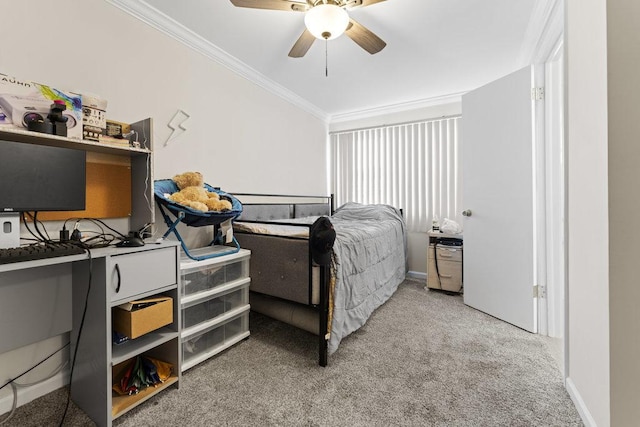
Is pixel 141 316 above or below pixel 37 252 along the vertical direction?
below

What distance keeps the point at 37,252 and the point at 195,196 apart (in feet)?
2.69

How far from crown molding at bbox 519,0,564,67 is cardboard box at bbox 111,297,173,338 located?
2979 mm

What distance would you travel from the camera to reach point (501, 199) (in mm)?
2311

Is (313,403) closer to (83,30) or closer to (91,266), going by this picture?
(91,266)

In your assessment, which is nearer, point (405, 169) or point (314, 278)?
point (314, 278)

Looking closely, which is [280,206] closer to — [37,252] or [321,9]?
[321,9]

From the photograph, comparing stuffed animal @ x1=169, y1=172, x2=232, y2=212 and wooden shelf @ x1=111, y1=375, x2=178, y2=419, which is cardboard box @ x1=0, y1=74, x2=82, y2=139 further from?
wooden shelf @ x1=111, y1=375, x2=178, y2=419

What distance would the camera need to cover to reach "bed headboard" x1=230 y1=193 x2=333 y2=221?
8.68ft

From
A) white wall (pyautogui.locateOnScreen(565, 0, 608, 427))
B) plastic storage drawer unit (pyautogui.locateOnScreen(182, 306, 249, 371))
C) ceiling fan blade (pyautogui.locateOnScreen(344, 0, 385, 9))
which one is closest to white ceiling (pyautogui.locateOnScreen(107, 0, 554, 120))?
ceiling fan blade (pyautogui.locateOnScreen(344, 0, 385, 9))

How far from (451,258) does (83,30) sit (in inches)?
145

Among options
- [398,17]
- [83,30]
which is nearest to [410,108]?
[398,17]

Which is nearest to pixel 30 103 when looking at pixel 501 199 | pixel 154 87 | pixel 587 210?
pixel 154 87

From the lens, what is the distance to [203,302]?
1681mm

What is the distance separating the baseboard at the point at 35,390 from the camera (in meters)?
1.29
